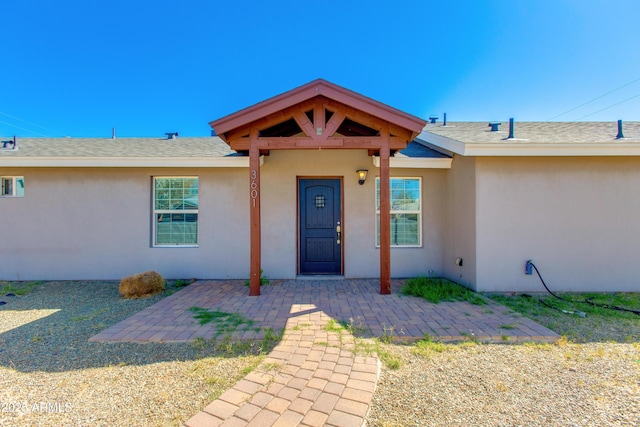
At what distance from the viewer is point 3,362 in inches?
110

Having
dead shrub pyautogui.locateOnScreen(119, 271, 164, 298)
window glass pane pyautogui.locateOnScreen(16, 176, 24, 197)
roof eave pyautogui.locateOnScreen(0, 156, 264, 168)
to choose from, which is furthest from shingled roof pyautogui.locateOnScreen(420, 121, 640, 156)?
window glass pane pyautogui.locateOnScreen(16, 176, 24, 197)

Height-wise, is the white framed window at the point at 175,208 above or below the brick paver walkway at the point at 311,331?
above

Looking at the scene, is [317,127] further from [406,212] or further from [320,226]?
[406,212]

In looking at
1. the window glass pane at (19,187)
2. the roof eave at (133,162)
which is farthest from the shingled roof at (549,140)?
the window glass pane at (19,187)

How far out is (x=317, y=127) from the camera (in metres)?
4.89

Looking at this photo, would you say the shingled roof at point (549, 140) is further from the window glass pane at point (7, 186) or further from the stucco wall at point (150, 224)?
the window glass pane at point (7, 186)

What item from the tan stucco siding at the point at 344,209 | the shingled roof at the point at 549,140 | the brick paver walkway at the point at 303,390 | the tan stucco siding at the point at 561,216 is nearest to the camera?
the brick paver walkway at the point at 303,390

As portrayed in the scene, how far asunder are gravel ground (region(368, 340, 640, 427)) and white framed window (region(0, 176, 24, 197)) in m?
8.36

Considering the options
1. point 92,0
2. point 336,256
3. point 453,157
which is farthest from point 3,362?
point 92,0

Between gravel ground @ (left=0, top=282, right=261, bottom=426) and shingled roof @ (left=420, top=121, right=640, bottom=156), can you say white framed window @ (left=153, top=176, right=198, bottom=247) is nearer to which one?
gravel ground @ (left=0, top=282, right=261, bottom=426)

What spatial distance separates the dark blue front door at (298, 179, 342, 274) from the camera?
6.46m

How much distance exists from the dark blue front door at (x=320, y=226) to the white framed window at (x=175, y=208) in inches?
96.6

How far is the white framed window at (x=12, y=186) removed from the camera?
6.25 m

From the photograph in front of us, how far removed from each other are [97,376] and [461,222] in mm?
5954
